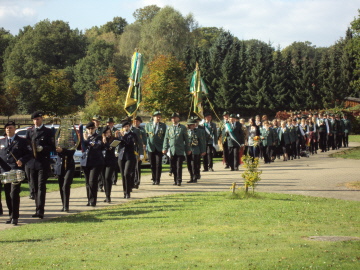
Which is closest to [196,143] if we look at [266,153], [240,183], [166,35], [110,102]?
[240,183]

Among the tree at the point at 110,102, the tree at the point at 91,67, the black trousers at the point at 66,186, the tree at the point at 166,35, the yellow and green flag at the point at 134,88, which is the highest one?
the tree at the point at 166,35

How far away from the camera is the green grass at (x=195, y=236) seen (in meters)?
8.13

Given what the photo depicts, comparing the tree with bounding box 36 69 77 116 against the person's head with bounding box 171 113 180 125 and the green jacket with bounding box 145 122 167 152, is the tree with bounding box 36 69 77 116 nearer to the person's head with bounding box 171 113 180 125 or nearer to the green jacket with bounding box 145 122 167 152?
the green jacket with bounding box 145 122 167 152

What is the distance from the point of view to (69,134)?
1441 centimetres

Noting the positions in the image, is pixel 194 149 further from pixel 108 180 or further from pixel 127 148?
pixel 108 180

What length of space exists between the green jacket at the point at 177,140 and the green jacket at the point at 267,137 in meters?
9.96

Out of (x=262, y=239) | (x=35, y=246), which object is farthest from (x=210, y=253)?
(x=35, y=246)

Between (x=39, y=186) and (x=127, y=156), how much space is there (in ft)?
12.1

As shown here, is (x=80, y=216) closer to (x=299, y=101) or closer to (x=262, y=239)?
(x=262, y=239)

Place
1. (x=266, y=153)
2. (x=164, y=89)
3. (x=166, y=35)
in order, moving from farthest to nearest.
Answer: (x=166, y=35) < (x=164, y=89) < (x=266, y=153)

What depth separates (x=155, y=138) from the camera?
1967cm

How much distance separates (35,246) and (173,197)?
6.27m

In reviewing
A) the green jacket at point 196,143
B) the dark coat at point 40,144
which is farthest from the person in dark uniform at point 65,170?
the green jacket at point 196,143

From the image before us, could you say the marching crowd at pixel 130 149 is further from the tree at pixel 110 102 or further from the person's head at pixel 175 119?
the tree at pixel 110 102
